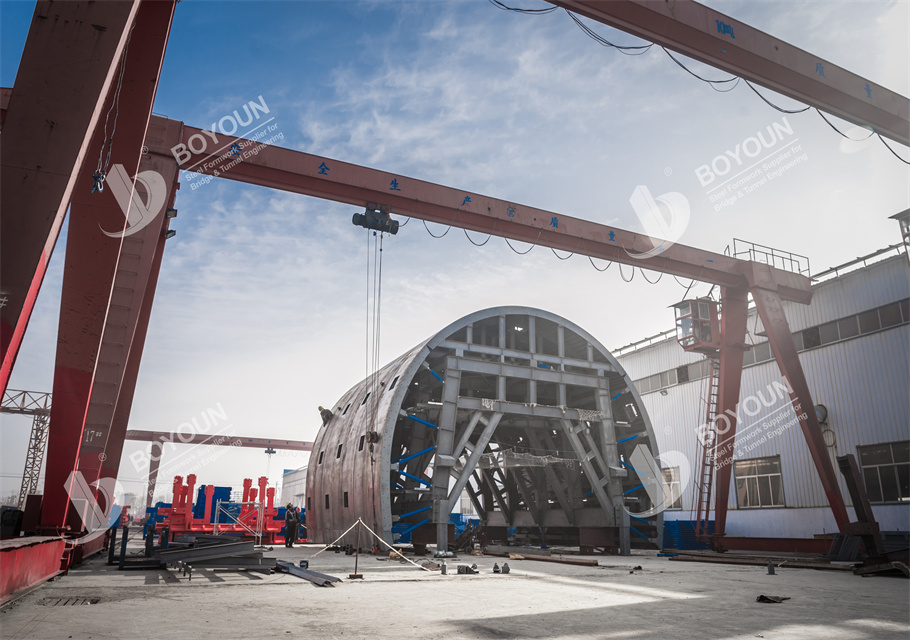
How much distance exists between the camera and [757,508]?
2209cm

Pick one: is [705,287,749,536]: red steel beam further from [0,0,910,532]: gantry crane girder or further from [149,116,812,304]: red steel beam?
[149,116,812,304]: red steel beam

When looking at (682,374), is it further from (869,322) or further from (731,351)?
(869,322)

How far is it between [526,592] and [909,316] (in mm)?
16699

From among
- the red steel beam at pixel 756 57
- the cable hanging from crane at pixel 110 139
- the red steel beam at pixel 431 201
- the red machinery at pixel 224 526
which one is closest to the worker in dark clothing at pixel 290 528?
the red machinery at pixel 224 526

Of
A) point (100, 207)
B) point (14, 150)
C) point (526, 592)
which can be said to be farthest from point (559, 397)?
point (14, 150)

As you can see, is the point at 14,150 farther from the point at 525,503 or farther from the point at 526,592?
the point at 525,503

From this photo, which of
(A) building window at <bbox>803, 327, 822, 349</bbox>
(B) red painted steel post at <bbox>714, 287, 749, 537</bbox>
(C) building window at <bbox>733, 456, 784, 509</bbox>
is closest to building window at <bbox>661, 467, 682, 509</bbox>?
(C) building window at <bbox>733, 456, 784, 509</bbox>

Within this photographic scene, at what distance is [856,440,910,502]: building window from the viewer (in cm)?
1755

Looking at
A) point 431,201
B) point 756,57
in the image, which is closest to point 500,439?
point 431,201

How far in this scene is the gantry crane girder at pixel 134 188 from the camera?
3787 millimetres

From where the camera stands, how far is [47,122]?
3.80 meters

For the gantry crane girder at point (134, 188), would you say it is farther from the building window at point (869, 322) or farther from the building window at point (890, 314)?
the building window at point (890, 314)

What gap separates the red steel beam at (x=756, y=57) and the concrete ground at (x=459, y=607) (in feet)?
26.1

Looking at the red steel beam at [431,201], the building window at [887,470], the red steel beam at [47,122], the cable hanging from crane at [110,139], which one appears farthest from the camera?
the building window at [887,470]
